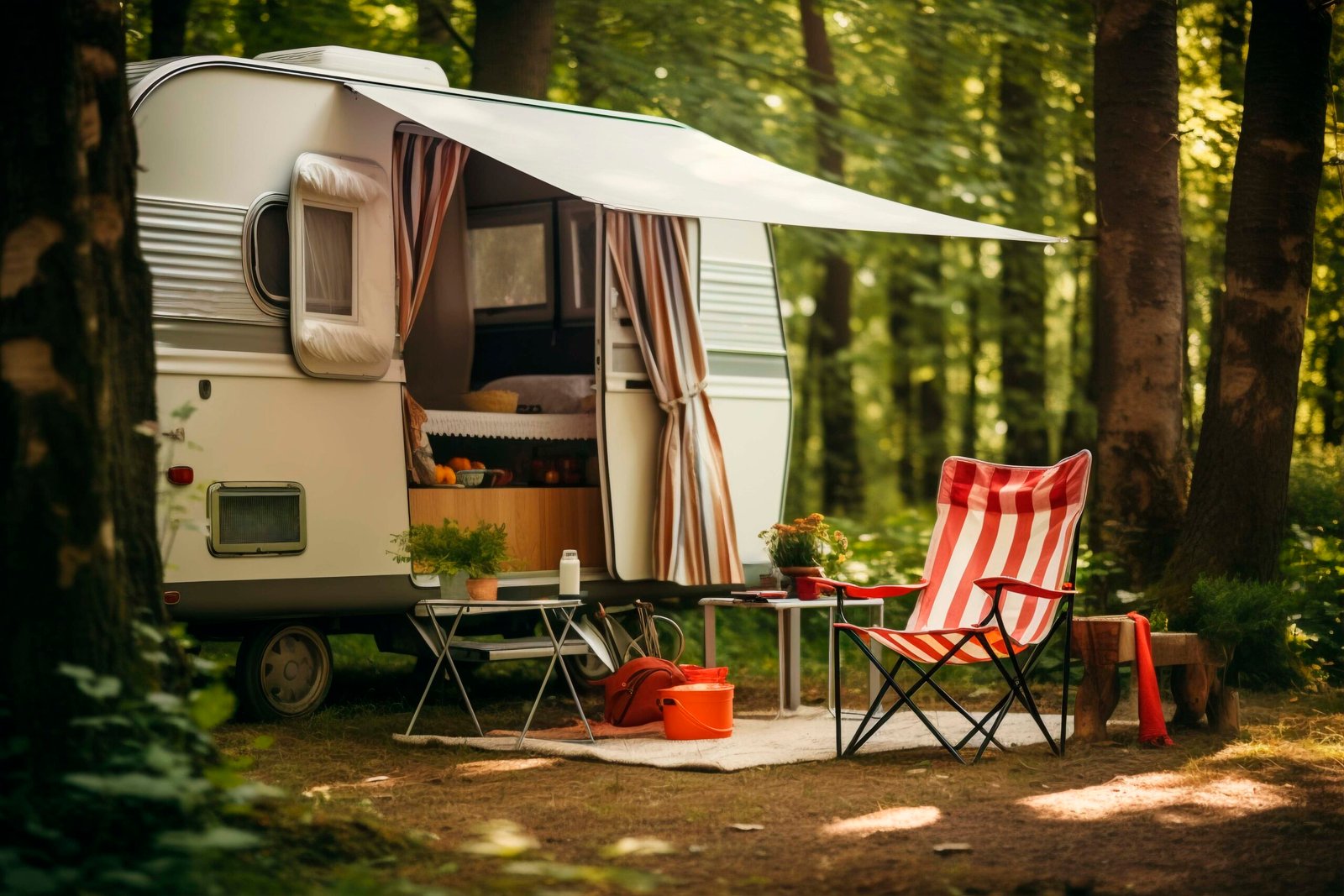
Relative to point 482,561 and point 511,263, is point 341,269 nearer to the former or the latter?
point 482,561

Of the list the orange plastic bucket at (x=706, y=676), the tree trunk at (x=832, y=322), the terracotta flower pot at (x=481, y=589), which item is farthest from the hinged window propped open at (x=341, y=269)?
the tree trunk at (x=832, y=322)

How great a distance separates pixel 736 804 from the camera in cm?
476

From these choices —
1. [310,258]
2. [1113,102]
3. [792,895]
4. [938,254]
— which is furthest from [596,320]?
[938,254]

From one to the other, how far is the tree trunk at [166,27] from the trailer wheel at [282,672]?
433 cm

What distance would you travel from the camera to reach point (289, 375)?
20.0 ft

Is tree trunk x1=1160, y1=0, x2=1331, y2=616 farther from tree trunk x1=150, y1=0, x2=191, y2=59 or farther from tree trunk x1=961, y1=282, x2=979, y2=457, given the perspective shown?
tree trunk x1=961, y1=282, x2=979, y2=457

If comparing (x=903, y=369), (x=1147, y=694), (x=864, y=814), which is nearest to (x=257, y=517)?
(x=864, y=814)

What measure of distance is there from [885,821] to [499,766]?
1.60 metres

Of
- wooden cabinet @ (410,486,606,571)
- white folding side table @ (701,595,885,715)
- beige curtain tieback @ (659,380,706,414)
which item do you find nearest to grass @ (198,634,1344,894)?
wooden cabinet @ (410,486,606,571)

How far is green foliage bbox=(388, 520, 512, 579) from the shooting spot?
612 cm

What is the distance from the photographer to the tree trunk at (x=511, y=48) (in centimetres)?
900

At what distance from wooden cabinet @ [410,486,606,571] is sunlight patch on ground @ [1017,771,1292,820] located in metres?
2.86

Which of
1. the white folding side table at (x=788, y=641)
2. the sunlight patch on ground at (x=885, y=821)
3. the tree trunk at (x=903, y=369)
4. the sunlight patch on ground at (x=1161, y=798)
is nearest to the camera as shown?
the sunlight patch on ground at (x=885, y=821)

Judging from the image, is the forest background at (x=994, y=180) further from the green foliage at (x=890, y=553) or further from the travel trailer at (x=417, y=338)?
the travel trailer at (x=417, y=338)
